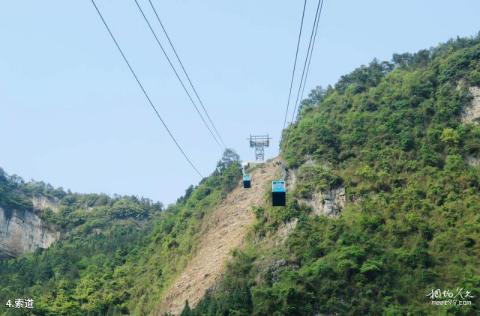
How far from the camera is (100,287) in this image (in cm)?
5769

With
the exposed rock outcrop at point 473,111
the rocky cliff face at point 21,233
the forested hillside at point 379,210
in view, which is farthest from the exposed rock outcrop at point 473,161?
the rocky cliff face at point 21,233

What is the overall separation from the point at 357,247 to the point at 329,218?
5894 millimetres

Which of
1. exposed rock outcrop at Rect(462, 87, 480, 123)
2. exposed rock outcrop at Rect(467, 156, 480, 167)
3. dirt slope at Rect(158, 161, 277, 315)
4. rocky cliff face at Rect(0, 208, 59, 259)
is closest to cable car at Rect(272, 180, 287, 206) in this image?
dirt slope at Rect(158, 161, 277, 315)

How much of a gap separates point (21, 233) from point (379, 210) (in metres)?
51.4

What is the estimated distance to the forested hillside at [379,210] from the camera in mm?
39438

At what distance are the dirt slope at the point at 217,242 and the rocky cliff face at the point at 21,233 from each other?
33.2 metres

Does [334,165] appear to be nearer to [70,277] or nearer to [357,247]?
[357,247]

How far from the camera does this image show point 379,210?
151 feet

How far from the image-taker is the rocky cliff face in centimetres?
8300

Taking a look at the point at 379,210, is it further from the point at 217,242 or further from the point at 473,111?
the point at 217,242

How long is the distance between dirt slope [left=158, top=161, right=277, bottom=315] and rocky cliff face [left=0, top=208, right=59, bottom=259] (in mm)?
33225

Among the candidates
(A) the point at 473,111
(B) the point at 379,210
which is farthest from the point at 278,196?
(A) the point at 473,111

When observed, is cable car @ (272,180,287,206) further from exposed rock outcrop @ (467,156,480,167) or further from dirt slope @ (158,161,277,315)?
exposed rock outcrop @ (467,156,480,167)

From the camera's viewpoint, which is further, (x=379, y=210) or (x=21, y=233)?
(x=21, y=233)
